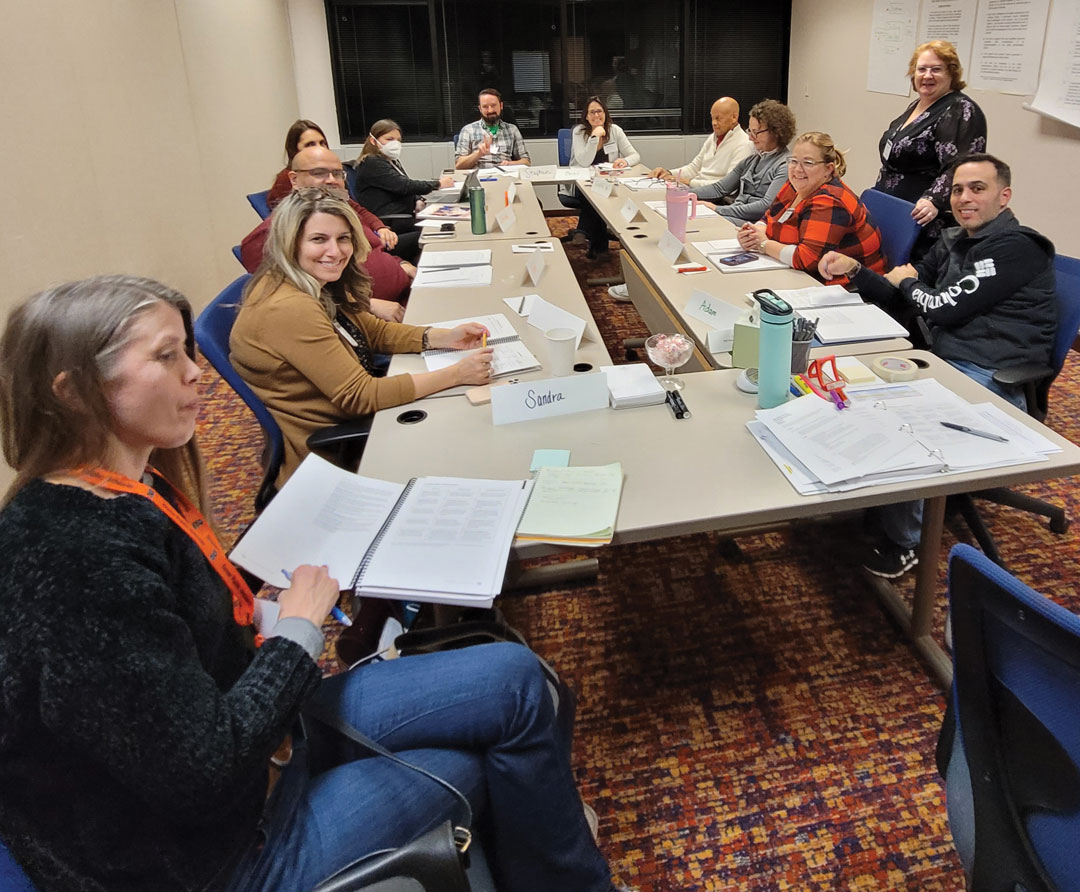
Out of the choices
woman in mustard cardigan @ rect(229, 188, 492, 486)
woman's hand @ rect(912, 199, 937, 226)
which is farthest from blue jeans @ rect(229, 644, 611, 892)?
woman's hand @ rect(912, 199, 937, 226)

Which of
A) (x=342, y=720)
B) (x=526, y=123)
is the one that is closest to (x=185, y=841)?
(x=342, y=720)

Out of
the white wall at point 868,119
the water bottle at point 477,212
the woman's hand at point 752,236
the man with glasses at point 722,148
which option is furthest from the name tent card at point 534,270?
the white wall at point 868,119

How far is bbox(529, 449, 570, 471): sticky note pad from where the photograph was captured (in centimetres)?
145

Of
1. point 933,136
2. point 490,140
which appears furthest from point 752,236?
point 490,140

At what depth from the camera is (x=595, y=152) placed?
19.6 ft

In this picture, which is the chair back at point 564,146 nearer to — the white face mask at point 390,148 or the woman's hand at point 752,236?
the white face mask at point 390,148

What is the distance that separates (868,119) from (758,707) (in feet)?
18.7

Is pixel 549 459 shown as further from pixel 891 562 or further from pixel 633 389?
pixel 891 562

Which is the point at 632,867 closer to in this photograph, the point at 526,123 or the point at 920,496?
the point at 920,496

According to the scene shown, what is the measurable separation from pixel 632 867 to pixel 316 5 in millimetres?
7628

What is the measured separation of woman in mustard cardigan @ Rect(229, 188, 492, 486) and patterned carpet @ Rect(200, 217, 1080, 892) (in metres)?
0.78

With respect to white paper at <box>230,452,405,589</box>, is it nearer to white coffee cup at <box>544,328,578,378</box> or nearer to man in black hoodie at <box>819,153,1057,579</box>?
white coffee cup at <box>544,328,578,378</box>

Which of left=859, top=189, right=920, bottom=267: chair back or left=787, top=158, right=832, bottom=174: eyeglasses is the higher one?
left=787, top=158, right=832, bottom=174: eyeglasses

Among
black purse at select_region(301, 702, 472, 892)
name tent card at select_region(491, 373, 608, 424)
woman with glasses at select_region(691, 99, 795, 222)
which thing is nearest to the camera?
black purse at select_region(301, 702, 472, 892)
